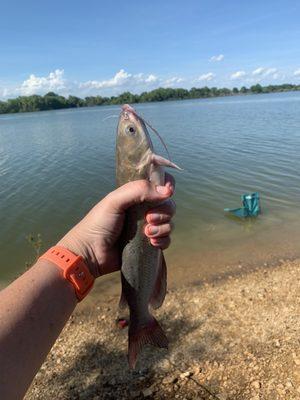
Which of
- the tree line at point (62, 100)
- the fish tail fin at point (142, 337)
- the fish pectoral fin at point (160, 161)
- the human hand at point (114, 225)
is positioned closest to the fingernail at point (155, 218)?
the human hand at point (114, 225)

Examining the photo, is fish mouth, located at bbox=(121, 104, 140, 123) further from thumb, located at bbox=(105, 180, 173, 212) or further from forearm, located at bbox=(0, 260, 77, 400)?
forearm, located at bbox=(0, 260, 77, 400)

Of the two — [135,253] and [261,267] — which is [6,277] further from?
[135,253]

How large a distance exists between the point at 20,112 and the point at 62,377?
473ft

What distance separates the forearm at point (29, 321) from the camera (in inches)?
87.8

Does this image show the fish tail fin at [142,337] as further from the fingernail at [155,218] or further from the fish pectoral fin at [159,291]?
the fingernail at [155,218]

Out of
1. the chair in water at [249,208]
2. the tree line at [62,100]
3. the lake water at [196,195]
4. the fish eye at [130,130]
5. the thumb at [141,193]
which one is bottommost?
the tree line at [62,100]

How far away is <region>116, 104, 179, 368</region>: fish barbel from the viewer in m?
3.23

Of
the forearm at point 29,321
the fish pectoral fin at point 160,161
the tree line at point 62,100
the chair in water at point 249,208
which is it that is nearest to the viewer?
the forearm at point 29,321

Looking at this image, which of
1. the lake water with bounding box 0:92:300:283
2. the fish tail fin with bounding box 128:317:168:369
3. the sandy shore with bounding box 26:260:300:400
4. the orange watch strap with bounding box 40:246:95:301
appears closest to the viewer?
the orange watch strap with bounding box 40:246:95:301

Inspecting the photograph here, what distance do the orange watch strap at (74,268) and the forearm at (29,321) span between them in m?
0.05

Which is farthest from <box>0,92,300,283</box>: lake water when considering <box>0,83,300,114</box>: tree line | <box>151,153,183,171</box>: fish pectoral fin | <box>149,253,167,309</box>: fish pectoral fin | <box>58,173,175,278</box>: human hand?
<box>0,83,300,114</box>: tree line

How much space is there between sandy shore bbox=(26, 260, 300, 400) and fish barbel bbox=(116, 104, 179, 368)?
7.60 feet

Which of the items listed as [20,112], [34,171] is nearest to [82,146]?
[34,171]

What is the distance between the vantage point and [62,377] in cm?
581
